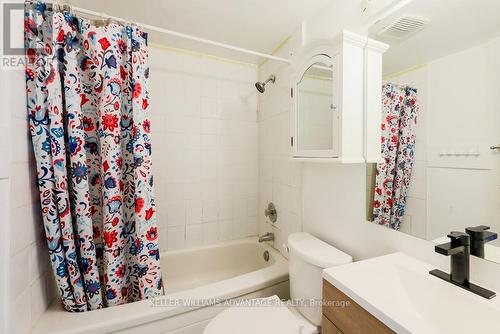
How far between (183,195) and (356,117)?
4.80ft

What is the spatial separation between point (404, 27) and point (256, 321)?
4.77 ft

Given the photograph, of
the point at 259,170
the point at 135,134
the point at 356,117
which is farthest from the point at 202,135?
the point at 356,117

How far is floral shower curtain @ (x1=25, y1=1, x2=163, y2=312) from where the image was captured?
3.25 ft

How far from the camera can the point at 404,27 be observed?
3.09 feet

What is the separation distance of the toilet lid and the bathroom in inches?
0.4

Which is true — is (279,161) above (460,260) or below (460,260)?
above

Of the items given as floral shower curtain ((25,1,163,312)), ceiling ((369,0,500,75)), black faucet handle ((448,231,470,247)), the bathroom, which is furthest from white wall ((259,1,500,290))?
floral shower curtain ((25,1,163,312))

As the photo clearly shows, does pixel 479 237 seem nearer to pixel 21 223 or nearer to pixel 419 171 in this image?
pixel 419 171

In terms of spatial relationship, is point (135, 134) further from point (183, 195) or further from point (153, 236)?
point (183, 195)

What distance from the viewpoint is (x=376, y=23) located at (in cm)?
103

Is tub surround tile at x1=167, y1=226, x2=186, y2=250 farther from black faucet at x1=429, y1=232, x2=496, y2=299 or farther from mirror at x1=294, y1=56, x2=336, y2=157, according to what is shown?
black faucet at x1=429, y1=232, x2=496, y2=299

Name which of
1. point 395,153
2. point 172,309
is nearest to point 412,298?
point 395,153

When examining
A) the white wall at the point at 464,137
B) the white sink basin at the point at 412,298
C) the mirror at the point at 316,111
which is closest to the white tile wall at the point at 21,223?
the white sink basin at the point at 412,298

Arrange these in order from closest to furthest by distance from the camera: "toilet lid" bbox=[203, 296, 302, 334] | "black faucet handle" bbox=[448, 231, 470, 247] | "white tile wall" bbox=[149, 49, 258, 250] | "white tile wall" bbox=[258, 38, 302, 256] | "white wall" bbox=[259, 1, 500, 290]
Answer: "black faucet handle" bbox=[448, 231, 470, 247]
"white wall" bbox=[259, 1, 500, 290]
"toilet lid" bbox=[203, 296, 302, 334]
"white tile wall" bbox=[258, 38, 302, 256]
"white tile wall" bbox=[149, 49, 258, 250]
